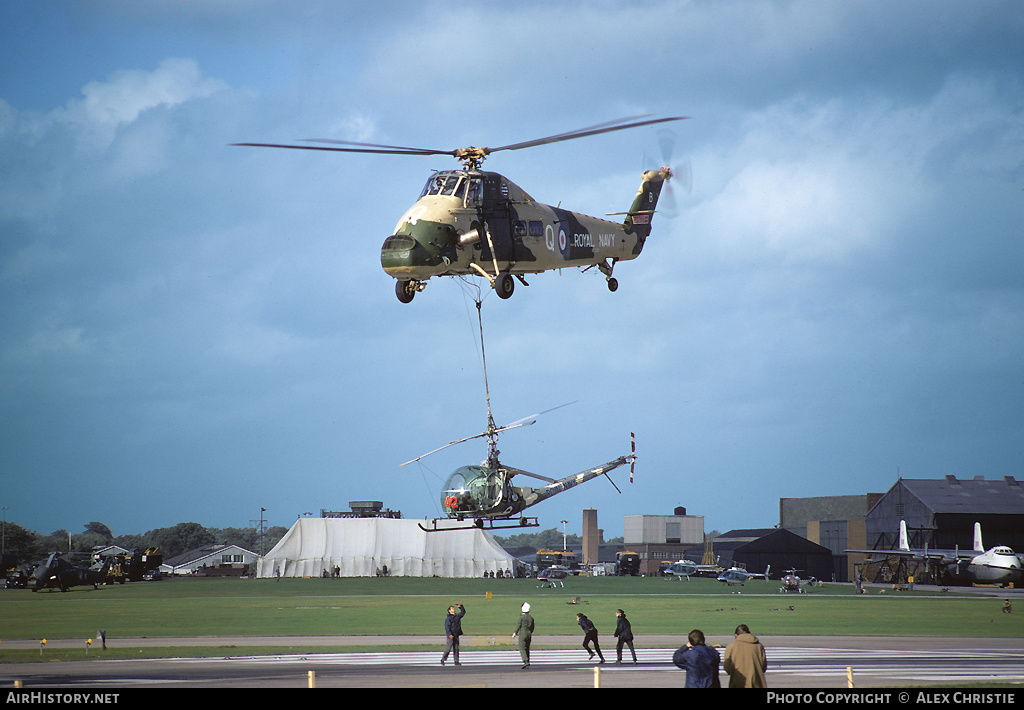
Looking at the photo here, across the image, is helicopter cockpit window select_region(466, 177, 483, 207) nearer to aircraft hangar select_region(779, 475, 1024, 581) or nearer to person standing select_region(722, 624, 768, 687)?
person standing select_region(722, 624, 768, 687)

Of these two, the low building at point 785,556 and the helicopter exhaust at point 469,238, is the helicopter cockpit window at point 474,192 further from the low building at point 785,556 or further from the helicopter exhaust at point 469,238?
the low building at point 785,556

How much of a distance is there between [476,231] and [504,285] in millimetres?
1893

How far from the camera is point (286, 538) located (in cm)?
9788

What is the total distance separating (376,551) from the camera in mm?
97500

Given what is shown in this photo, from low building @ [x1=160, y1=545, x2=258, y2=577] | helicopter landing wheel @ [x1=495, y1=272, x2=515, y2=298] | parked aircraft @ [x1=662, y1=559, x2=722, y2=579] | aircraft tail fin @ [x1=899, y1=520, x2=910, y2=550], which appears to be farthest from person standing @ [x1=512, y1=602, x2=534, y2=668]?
low building @ [x1=160, y1=545, x2=258, y2=577]

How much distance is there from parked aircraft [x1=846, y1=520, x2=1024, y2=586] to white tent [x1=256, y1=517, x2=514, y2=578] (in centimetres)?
3797

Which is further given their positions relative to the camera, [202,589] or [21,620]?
[202,589]

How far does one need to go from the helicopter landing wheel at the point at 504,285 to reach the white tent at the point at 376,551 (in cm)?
6927

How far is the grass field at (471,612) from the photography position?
39375mm

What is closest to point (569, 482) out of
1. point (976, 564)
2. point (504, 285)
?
point (504, 285)

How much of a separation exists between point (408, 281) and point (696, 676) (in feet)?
56.4
